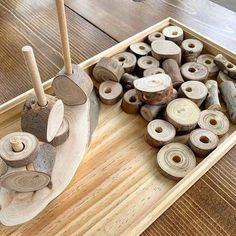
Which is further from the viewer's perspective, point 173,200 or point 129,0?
point 129,0

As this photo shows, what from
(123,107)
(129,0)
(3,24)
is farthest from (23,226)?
(129,0)

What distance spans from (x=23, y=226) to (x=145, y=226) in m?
0.18

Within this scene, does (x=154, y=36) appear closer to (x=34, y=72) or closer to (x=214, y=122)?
(x=214, y=122)

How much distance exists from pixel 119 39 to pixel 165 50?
5.9 inches

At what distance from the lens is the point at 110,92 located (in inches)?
24.2

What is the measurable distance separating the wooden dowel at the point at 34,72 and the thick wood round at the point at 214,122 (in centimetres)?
29

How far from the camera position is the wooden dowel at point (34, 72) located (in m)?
0.37

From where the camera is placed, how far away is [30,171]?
40cm

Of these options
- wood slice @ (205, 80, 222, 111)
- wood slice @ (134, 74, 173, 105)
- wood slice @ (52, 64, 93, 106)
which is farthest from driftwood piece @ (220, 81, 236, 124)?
wood slice @ (52, 64, 93, 106)

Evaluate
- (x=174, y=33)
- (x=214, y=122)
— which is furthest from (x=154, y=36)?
(x=214, y=122)

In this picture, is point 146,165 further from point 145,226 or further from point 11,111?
point 11,111

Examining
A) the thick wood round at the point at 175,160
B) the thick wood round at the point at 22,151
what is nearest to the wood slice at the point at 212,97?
the thick wood round at the point at 175,160

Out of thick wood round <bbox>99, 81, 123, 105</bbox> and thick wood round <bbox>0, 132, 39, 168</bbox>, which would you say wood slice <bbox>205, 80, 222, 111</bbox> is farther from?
thick wood round <bbox>0, 132, 39, 168</bbox>

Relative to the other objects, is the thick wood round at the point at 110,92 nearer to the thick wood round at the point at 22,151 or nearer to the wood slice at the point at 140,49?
the wood slice at the point at 140,49
